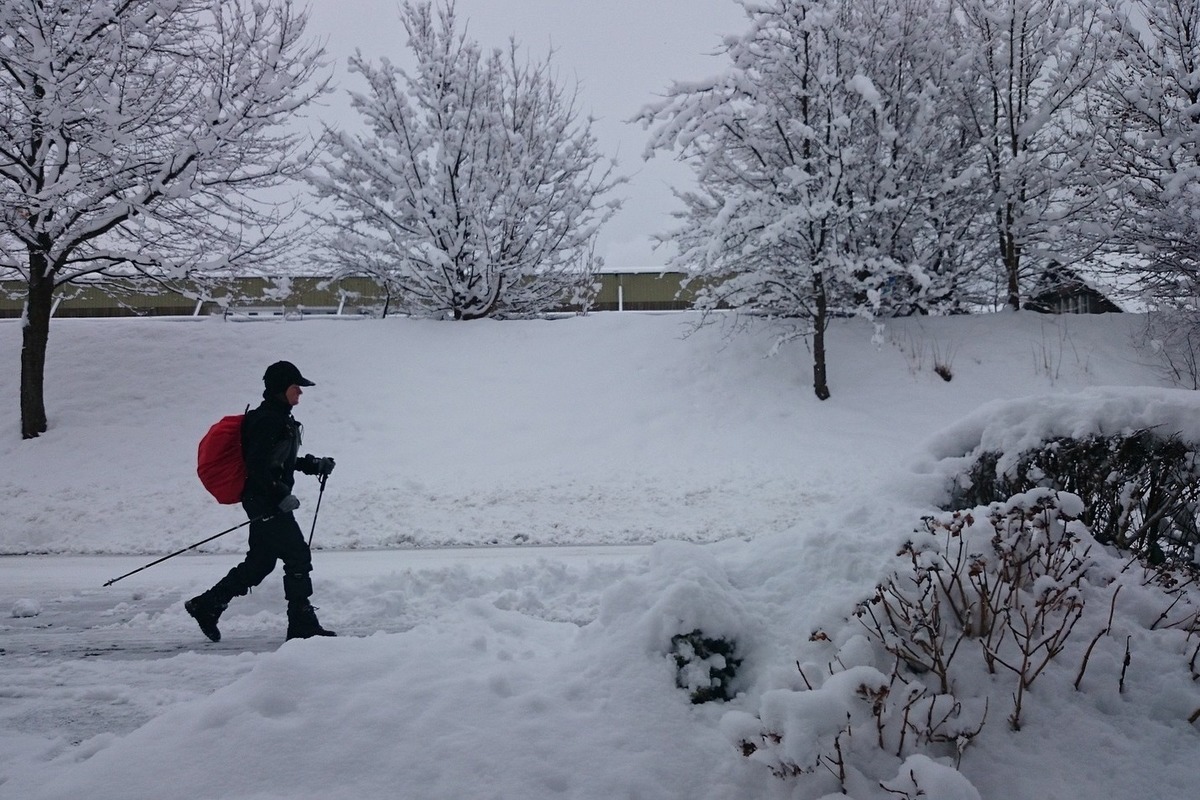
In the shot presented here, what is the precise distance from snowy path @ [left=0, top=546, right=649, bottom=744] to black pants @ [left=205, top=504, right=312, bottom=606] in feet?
1.27

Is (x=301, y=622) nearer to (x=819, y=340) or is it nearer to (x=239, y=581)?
(x=239, y=581)

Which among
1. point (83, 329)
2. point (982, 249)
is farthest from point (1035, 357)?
point (83, 329)

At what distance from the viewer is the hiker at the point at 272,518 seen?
5.09m

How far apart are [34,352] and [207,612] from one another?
32.2ft

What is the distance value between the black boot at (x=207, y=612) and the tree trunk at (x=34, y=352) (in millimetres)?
9159

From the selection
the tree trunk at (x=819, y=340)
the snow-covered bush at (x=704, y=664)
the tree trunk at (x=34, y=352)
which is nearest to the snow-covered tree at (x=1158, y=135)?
the tree trunk at (x=819, y=340)

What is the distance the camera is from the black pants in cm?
513

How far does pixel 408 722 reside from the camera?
9.98ft

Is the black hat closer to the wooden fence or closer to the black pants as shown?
the black pants

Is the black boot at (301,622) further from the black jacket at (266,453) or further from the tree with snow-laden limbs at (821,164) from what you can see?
the tree with snow-laden limbs at (821,164)

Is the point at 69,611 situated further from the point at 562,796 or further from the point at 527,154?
the point at 527,154

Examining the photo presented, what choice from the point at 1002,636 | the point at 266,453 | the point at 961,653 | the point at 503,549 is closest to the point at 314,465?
the point at 266,453

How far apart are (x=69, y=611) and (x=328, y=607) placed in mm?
2217

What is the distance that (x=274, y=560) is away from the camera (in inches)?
208
